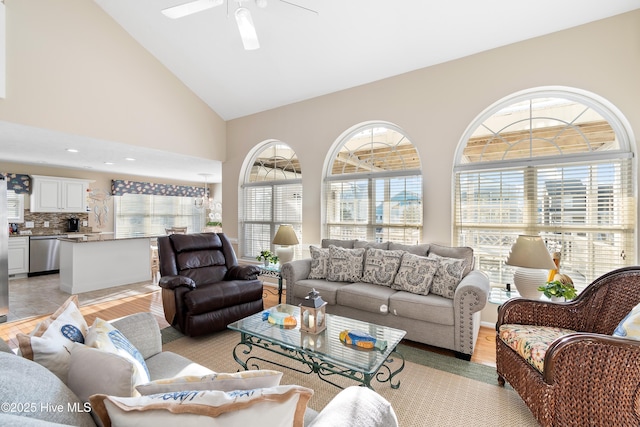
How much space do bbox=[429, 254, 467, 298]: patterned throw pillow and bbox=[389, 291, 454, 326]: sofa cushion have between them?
7cm

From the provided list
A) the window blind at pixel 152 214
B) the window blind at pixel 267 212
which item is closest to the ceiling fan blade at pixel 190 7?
the window blind at pixel 267 212

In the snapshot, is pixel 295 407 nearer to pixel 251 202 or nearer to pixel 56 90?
pixel 56 90

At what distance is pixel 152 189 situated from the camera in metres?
8.48

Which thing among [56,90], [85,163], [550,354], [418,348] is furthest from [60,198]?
[550,354]

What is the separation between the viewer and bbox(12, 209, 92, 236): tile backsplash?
6328 mm

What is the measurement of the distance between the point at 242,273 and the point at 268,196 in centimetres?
200

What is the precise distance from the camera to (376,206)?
420cm

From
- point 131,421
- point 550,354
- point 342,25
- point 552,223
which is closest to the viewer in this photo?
point 131,421

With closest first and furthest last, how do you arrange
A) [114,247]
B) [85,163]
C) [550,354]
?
[550,354], [114,247], [85,163]

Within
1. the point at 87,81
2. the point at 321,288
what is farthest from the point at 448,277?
the point at 87,81

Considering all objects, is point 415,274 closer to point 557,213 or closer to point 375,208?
point 375,208

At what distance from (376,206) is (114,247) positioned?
4.59 m

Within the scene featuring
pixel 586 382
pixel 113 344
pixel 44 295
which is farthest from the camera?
pixel 44 295

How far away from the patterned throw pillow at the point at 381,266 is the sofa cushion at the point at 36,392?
9.27 feet
